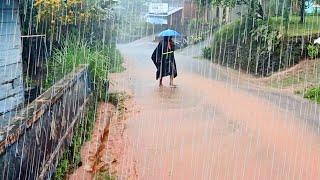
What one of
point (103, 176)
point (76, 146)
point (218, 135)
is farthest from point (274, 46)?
point (103, 176)

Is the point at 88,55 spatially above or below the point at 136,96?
above

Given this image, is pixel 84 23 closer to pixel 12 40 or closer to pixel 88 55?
pixel 88 55

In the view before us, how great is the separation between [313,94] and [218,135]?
5.89 m

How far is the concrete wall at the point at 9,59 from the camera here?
8.14 metres

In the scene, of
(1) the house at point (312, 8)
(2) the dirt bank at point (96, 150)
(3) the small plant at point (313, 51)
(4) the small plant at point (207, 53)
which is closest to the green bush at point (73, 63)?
(2) the dirt bank at point (96, 150)

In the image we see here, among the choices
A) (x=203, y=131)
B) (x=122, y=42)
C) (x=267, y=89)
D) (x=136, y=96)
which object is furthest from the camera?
(x=122, y=42)

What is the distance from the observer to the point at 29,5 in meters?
11.4

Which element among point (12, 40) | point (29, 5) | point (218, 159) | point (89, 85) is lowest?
point (218, 159)

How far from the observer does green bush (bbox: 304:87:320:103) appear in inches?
542

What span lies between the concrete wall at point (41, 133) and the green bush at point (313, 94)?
788 cm

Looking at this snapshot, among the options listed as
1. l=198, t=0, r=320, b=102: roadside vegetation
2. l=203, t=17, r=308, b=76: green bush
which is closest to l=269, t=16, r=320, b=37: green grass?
l=198, t=0, r=320, b=102: roadside vegetation

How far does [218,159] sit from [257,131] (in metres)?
1.99

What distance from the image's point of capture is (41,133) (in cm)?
551

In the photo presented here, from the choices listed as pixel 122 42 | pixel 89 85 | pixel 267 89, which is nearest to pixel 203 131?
pixel 89 85
